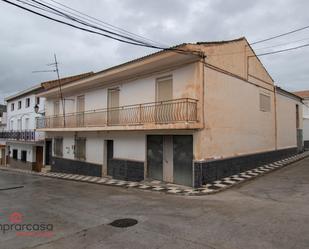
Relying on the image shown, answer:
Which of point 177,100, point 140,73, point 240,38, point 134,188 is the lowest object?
point 134,188

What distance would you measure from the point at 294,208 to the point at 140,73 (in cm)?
856

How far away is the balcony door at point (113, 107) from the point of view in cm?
1463

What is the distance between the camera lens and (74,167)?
1847 centimetres

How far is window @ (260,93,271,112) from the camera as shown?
15.8m

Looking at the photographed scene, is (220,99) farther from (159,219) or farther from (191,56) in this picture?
(159,219)

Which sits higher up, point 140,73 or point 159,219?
point 140,73

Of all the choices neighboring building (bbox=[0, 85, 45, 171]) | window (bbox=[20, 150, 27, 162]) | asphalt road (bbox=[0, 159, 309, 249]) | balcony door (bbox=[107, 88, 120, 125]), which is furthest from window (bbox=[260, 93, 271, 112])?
window (bbox=[20, 150, 27, 162])

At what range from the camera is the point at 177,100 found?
37.0 feet

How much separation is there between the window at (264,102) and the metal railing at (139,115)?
657 cm

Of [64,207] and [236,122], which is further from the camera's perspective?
[236,122]

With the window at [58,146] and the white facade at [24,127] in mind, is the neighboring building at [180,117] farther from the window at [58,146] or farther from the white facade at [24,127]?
the white facade at [24,127]

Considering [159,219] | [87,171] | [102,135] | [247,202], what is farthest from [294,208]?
[87,171]

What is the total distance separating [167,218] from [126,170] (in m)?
7.59

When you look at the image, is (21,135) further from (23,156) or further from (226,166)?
(226,166)
